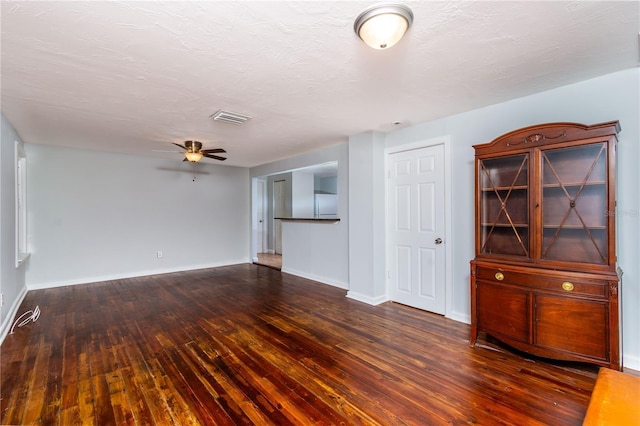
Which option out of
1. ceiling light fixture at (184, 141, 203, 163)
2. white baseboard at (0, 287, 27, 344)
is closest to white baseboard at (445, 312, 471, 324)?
ceiling light fixture at (184, 141, 203, 163)

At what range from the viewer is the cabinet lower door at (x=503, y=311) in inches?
94.9

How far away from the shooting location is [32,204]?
4664 mm

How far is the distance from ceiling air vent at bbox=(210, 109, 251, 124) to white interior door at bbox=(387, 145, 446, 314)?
6.70 feet

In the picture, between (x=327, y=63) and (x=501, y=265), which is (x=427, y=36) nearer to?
(x=327, y=63)

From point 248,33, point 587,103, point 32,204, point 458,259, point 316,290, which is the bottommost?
point 316,290

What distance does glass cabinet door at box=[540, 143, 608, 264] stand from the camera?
88.1 inches

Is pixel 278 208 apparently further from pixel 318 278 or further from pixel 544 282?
pixel 544 282

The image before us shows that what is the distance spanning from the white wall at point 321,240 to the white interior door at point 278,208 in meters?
2.04

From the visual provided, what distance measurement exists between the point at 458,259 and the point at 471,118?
1589 millimetres

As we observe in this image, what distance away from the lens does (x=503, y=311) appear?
253 centimetres

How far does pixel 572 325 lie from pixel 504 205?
→ 1078 mm

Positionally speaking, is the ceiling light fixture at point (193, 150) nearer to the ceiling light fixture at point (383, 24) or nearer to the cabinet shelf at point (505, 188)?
the ceiling light fixture at point (383, 24)

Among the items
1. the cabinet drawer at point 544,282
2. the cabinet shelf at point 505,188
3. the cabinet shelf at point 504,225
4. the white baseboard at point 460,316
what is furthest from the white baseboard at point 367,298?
the cabinet shelf at point 505,188

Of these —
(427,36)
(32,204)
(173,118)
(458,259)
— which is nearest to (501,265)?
(458,259)
